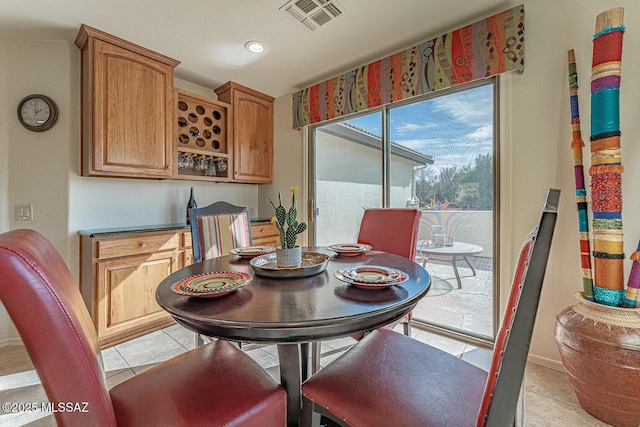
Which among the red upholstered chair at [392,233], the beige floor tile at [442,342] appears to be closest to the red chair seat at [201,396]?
the red upholstered chair at [392,233]

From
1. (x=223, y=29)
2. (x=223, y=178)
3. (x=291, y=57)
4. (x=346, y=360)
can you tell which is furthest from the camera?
(x=223, y=178)

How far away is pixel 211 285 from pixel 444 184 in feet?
6.69

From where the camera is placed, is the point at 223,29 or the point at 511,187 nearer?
the point at 511,187

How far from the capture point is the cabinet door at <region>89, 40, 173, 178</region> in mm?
2201

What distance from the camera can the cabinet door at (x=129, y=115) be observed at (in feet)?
7.22

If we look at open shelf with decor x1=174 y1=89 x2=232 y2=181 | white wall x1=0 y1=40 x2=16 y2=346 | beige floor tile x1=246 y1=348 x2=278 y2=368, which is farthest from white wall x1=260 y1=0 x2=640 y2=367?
white wall x1=0 y1=40 x2=16 y2=346

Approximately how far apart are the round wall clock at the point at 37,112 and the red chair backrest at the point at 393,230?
2630 millimetres

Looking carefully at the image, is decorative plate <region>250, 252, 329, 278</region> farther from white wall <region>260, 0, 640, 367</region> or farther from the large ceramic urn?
white wall <region>260, 0, 640, 367</region>

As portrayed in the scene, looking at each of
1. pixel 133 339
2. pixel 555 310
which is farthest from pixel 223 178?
pixel 555 310

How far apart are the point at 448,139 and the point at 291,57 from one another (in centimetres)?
161

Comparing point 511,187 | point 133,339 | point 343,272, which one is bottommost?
point 133,339

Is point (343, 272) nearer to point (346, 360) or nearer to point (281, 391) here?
point (346, 360)

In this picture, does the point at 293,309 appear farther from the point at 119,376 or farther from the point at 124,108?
the point at 124,108

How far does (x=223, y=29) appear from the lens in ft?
7.16
